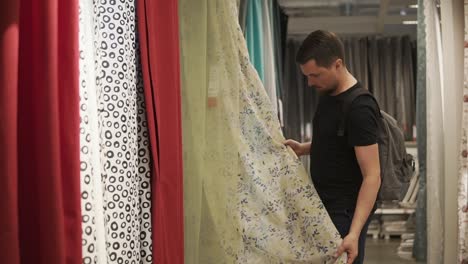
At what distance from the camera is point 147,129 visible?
1624mm

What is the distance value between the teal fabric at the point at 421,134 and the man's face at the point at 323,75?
304cm

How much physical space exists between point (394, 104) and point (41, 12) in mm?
7227

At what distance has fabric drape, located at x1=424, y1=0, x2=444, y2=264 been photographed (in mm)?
4301

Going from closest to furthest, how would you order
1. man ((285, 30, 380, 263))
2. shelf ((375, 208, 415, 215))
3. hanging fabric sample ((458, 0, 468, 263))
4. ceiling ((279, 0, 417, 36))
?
1. man ((285, 30, 380, 263))
2. hanging fabric sample ((458, 0, 468, 263))
3. ceiling ((279, 0, 417, 36))
4. shelf ((375, 208, 415, 215))

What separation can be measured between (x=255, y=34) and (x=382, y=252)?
12.0 ft

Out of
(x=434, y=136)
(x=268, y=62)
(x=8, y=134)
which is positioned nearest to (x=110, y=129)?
(x=8, y=134)

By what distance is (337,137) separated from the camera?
222 cm

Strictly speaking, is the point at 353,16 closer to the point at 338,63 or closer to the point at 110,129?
the point at 338,63

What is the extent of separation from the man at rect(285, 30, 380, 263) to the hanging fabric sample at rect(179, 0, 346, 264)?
109 millimetres

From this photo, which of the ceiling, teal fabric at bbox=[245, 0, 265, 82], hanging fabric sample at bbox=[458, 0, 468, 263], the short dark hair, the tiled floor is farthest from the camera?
the ceiling

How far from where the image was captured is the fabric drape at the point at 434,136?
4301mm

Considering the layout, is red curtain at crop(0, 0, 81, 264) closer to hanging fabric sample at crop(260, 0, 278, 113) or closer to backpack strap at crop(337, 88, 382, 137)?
backpack strap at crop(337, 88, 382, 137)

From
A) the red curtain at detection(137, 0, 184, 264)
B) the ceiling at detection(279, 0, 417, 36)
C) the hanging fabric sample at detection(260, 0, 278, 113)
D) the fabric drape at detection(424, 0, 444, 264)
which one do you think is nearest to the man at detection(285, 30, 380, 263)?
the red curtain at detection(137, 0, 184, 264)

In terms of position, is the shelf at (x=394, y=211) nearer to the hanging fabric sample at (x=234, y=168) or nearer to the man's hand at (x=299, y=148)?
the man's hand at (x=299, y=148)
